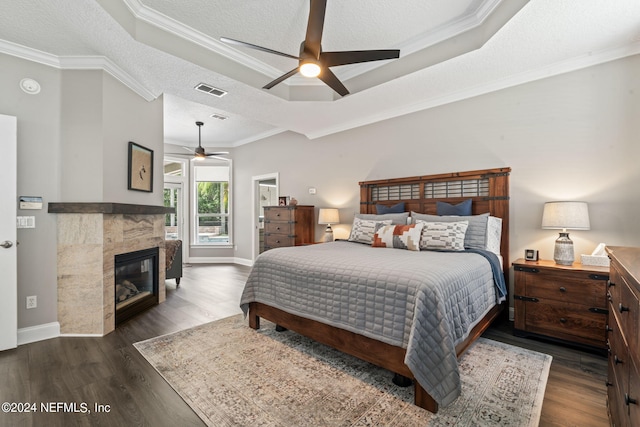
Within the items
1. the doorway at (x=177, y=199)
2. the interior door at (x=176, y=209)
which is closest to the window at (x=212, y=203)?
the doorway at (x=177, y=199)

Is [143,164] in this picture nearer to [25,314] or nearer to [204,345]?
[25,314]

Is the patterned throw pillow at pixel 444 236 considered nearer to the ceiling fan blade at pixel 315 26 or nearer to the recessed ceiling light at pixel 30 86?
the ceiling fan blade at pixel 315 26

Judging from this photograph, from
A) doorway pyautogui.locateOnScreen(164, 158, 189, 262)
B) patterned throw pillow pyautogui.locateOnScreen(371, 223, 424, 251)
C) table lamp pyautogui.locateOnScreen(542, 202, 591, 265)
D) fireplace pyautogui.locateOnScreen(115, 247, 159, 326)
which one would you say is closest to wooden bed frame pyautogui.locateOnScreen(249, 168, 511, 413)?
table lamp pyautogui.locateOnScreen(542, 202, 591, 265)

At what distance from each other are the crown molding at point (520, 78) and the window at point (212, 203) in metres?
4.16

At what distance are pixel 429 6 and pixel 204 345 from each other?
3.63m

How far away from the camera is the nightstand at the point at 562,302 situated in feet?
7.88

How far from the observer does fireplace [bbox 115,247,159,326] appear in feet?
10.6

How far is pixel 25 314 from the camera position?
2707 mm

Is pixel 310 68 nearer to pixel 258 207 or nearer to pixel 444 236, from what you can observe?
pixel 444 236

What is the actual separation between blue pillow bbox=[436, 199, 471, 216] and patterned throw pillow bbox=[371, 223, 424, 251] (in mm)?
581

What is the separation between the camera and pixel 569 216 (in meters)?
2.61

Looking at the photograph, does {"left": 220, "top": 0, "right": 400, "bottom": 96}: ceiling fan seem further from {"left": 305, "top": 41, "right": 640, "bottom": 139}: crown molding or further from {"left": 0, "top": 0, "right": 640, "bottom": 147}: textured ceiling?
{"left": 305, "top": 41, "right": 640, "bottom": 139}: crown molding

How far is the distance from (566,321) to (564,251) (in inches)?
24.4

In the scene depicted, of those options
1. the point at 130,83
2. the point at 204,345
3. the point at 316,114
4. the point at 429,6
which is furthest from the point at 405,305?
the point at 130,83
